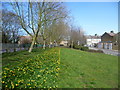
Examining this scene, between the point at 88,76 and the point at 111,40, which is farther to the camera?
the point at 111,40

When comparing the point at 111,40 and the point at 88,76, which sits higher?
the point at 111,40

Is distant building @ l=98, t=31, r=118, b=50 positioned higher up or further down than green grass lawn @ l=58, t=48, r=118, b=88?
higher up

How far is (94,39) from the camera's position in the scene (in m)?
84.9

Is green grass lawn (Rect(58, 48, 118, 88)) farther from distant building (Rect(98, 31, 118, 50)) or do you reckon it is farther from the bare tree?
the bare tree

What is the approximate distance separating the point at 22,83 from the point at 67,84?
1.41 m

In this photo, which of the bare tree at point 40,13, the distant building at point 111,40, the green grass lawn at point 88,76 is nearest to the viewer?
the green grass lawn at point 88,76

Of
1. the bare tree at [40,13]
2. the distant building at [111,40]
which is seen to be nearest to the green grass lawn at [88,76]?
the distant building at [111,40]

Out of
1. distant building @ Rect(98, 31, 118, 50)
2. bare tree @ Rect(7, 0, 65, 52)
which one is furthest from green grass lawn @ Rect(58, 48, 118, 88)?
bare tree @ Rect(7, 0, 65, 52)

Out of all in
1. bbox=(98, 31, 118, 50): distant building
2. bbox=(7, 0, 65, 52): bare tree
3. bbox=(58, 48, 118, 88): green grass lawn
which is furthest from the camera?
bbox=(7, 0, 65, 52): bare tree

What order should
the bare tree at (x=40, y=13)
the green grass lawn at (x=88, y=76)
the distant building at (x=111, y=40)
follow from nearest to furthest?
1. the green grass lawn at (x=88, y=76)
2. the distant building at (x=111, y=40)
3. the bare tree at (x=40, y=13)

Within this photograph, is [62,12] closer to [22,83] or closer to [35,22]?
[35,22]

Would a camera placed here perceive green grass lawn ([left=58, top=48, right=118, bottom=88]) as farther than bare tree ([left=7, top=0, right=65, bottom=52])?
No

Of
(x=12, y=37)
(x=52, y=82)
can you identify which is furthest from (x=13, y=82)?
(x=12, y=37)

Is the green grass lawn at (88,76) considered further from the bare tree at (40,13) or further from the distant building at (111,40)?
the bare tree at (40,13)
